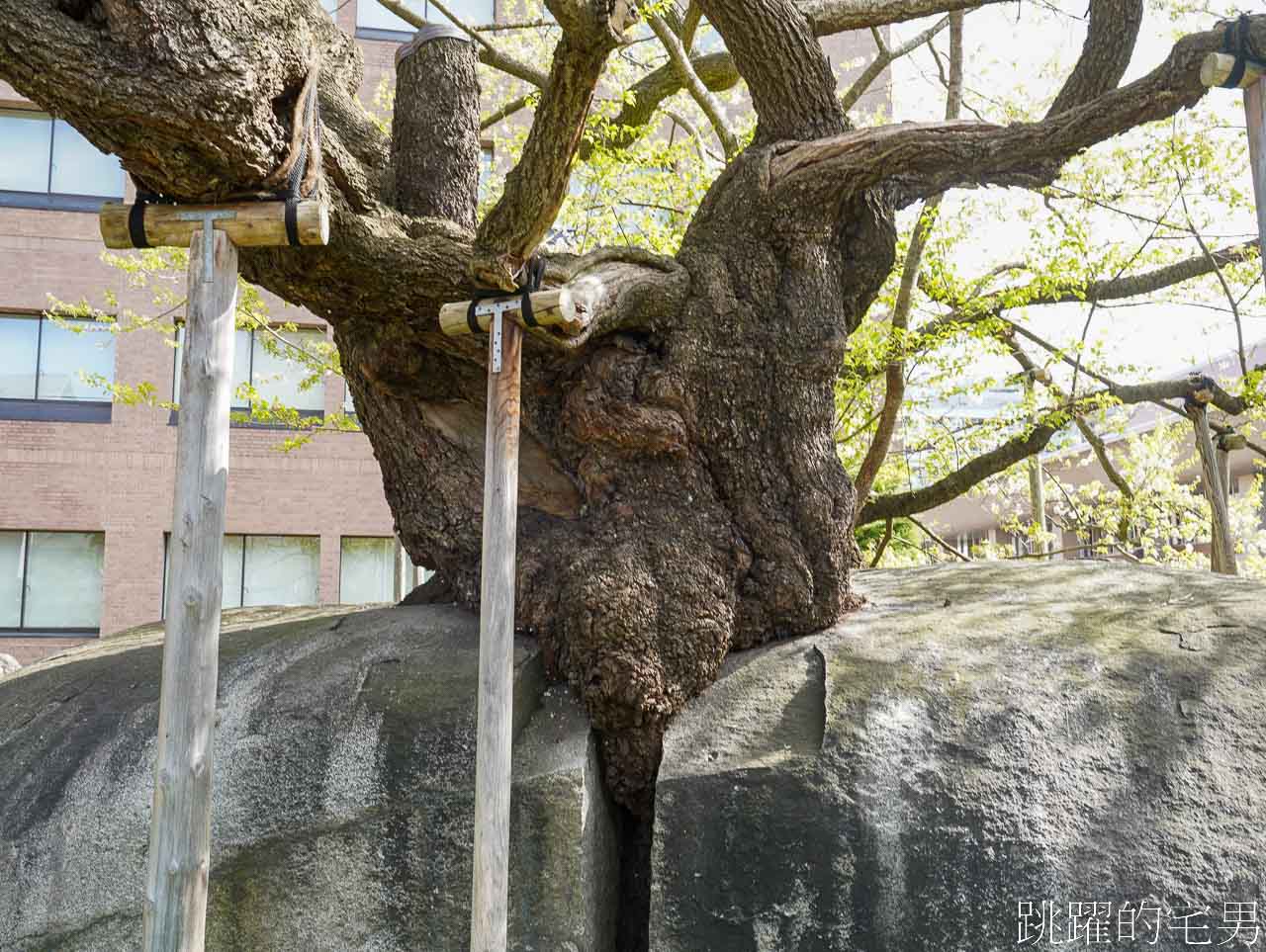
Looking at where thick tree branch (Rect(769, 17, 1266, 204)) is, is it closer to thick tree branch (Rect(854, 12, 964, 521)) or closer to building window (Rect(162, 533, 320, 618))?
thick tree branch (Rect(854, 12, 964, 521))

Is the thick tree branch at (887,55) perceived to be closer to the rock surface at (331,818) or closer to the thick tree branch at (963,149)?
the thick tree branch at (963,149)

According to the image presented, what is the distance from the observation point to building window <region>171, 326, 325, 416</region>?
1819 centimetres

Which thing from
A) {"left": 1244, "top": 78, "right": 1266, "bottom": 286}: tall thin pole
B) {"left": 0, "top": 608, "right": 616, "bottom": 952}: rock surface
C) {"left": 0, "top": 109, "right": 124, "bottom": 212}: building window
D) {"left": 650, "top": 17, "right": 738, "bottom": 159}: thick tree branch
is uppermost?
{"left": 0, "top": 109, "right": 124, "bottom": 212}: building window

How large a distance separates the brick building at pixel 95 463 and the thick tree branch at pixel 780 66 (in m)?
12.9

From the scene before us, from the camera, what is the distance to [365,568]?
64.0ft

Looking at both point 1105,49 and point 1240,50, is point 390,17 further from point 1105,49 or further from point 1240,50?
point 1240,50

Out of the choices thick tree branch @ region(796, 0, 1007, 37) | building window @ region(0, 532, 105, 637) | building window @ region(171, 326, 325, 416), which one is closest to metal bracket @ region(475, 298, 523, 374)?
thick tree branch @ region(796, 0, 1007, 37)

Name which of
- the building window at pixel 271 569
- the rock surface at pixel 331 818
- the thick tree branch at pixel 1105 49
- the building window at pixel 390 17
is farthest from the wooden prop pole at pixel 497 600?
the building window at pixel 390 17

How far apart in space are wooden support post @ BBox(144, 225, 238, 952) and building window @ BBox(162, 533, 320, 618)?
15130 mm

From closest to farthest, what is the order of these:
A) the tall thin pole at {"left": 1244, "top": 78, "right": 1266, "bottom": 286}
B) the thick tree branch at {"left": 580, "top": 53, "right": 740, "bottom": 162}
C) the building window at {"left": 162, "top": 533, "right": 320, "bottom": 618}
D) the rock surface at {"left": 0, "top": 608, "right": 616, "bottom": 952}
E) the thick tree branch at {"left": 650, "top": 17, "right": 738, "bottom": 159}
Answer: the tall thin pole at {"left": 1244, "top": 78, "right": 1266, "bottom": 286} → the rock surface at {"left": 0, "top": 608, "right": 616, "bottom": 952} → the thick tree branch at {"left": 650, "top": 17, "right": 738, "bottom": 159} → the thick tree branch at {"left": 580, "top": 53, "right": 740, "bottom": 162} → the building window at {"left": 162, "top": 533, "right": 320, "bottom": 618}

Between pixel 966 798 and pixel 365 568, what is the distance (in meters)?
15.7

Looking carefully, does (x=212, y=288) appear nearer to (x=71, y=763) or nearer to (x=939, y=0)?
(x=71, y=763)

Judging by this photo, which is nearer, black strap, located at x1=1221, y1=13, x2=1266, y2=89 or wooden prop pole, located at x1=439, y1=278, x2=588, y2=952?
wooden prop pole, located at x1=439, y1=278, x2=588, y2=952

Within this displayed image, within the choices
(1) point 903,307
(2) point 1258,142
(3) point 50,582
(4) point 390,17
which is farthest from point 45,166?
(2) point 1258,142
